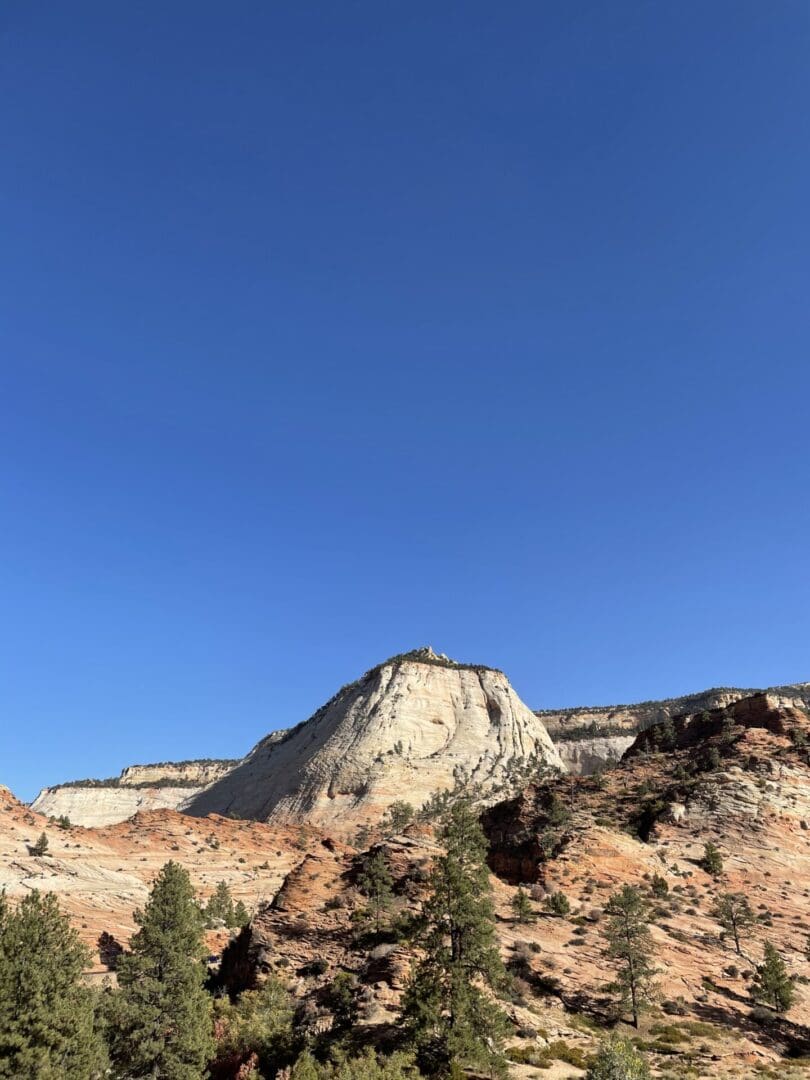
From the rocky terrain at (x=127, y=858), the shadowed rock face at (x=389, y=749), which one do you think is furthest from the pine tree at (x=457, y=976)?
the shadowed rock face at (x=389, y=749)

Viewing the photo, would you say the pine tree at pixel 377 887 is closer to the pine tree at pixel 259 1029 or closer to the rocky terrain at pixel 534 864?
the rocky terrain at pixel 534 864

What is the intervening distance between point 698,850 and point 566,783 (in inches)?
754

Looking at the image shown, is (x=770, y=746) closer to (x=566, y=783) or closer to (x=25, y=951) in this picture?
(x=566, y=783)

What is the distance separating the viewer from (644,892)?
45.3 meters

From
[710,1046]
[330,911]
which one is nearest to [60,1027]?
[330,911]

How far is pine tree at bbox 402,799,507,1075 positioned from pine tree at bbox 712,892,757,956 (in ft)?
66.3

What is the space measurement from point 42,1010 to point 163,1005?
311 inches

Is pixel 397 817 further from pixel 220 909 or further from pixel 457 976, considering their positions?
pixel 457 976

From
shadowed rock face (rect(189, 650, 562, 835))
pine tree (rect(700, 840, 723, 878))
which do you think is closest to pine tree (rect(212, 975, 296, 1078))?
pine tree (rect(700, 840, 723, 878))

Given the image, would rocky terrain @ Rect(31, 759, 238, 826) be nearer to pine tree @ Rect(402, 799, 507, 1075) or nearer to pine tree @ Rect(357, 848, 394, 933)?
pine tree @ Rect(357, 848, 394, 933)

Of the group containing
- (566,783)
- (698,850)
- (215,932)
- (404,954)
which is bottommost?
(215,932)

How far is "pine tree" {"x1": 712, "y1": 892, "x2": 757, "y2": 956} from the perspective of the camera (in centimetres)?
4033

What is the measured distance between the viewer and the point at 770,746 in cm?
6756

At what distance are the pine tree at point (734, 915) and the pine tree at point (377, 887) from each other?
20603 mm
